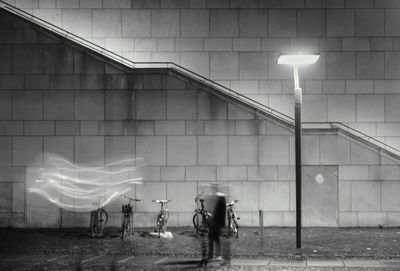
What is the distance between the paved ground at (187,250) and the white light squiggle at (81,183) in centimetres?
106

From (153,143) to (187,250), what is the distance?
212 inches

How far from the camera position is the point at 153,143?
64.3 ft

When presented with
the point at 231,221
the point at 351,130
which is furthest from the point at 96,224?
the point at 351,130

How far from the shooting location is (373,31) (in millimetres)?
21781

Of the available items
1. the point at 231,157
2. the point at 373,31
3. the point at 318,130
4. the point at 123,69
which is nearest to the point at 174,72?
the point at 123,69

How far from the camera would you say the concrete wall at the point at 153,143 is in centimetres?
1942

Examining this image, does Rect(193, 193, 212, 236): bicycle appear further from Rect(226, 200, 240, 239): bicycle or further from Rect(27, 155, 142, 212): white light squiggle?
Rect(27, 155, 142, 212): white light squiggle

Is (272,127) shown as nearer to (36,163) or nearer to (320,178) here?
(320,178)

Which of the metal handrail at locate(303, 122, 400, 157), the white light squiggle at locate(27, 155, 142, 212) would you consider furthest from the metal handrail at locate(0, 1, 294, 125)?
the white light squiggle at locate(27, 155, 142, 212)

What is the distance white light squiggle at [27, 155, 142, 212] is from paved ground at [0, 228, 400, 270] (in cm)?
106

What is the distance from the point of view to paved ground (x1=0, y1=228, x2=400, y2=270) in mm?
13117

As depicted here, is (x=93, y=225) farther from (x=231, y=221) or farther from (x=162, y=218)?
(x=231, y=221)

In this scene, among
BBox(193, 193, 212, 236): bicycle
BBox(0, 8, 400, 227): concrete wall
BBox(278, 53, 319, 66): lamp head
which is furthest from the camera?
BBox(0, 8, 400, 227): concrete wall

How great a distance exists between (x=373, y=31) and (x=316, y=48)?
2.24 m
